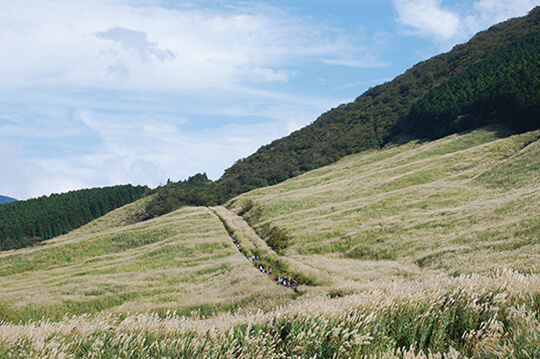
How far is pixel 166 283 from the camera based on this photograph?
136 feet

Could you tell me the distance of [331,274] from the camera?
31.8 metres

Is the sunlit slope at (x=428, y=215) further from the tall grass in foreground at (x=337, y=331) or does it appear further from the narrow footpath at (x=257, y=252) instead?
the tall grass in foreground at (x=337, y=331)

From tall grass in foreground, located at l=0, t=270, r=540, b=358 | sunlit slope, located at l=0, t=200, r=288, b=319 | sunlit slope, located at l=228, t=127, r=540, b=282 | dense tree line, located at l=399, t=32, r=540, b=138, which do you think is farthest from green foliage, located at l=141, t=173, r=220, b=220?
tall grass in foreground, located at l=0, t=270, r=540, b=358

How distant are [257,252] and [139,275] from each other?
1565cm

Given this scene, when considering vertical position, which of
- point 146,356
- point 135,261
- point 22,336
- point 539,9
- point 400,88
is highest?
point 539,9

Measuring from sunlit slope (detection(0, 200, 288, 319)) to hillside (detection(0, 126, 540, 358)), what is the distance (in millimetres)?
320

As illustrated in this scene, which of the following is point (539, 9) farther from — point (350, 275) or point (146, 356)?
point (146, 356)

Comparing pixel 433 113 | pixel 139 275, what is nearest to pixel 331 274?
pixel 139 275

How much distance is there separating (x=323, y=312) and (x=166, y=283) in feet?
120

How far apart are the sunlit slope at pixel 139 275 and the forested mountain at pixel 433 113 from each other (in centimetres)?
5870

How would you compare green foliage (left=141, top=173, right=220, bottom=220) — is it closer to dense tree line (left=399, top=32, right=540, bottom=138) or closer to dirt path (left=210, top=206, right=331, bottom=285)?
dirt path (left=210, top=206, right=331, bottom=285)

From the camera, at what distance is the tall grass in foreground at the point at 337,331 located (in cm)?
700

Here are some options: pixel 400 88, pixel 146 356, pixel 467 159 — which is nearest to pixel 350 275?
pixel 146 356

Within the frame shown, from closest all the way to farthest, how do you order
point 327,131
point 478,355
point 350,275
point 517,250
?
point 478,355 → point 517,250 → point 350,275 → point 327,131
